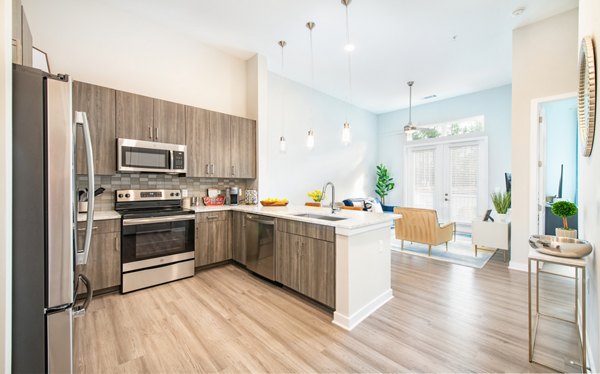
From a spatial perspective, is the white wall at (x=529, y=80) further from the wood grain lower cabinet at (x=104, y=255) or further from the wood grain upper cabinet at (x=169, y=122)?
the wood grain lower cabinet at (x=104, y=255)

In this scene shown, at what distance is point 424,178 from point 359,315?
596cm

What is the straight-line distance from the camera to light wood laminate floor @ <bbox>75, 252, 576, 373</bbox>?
1.73 meters

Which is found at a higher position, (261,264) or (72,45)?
(72,45)

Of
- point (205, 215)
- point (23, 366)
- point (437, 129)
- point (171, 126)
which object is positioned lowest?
point (23, 366)

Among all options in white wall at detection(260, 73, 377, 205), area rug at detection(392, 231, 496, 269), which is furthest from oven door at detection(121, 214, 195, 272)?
area rug at detection(392, 231, 496, 269)

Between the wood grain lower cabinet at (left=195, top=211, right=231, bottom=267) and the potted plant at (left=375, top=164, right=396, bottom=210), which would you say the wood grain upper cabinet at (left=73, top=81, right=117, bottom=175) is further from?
the potted plant at (left=375, top=164, right=396, bottom=210)

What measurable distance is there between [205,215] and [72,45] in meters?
2.51

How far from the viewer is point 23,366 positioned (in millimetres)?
1104

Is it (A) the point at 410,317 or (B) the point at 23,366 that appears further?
(A) the point at 410,317

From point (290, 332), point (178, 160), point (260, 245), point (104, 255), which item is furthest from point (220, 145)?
point (290, 332)

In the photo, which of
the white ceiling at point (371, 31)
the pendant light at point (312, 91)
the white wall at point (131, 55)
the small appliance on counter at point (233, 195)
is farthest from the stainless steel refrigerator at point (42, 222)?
the small appliance on counter at point (233, 195)

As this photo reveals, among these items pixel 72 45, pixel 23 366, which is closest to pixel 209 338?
pixel 23 366

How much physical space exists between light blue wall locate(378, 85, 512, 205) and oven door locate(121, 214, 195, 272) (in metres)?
6.27

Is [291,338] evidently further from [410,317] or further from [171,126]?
[171,126]
